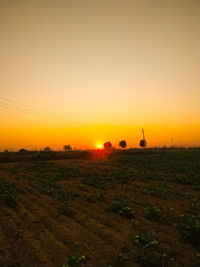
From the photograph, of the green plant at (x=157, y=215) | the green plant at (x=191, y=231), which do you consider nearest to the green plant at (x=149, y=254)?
the green plant at (x=191, y=231)

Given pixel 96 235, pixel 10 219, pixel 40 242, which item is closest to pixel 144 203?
pixel 96 235

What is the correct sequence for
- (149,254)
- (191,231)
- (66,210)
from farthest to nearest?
(66,210) → (191,231) → (149,254)

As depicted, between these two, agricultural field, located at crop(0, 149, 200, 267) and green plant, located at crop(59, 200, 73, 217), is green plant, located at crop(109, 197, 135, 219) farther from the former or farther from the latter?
green plant, located at crop(59, 200, 73, 217)

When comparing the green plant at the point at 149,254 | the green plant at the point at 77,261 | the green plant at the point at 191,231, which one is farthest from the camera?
the green plant at the point at 191,231

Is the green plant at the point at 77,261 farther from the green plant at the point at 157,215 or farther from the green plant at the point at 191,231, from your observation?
the green plant at the point at 157,215

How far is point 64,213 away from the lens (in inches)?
307

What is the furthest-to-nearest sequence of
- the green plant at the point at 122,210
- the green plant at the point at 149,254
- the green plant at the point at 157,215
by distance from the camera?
the green plant at the point at 122,210 → the green plant at the point at 157,215 → the green plant at the point at 149,254

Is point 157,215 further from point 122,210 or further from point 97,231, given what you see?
point 97,231

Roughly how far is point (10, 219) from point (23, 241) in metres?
2.02

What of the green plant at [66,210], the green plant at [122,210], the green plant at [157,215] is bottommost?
the green plant at [157,215]

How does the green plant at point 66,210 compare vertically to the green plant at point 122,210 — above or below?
above

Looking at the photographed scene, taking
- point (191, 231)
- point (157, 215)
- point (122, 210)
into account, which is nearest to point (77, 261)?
point (122, 210)

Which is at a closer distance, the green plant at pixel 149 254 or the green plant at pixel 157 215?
the green plant at pixel 149 254

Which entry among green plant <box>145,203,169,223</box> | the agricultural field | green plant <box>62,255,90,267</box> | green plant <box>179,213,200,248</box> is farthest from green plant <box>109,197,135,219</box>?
green plant <box>62,255,90,267</box>
